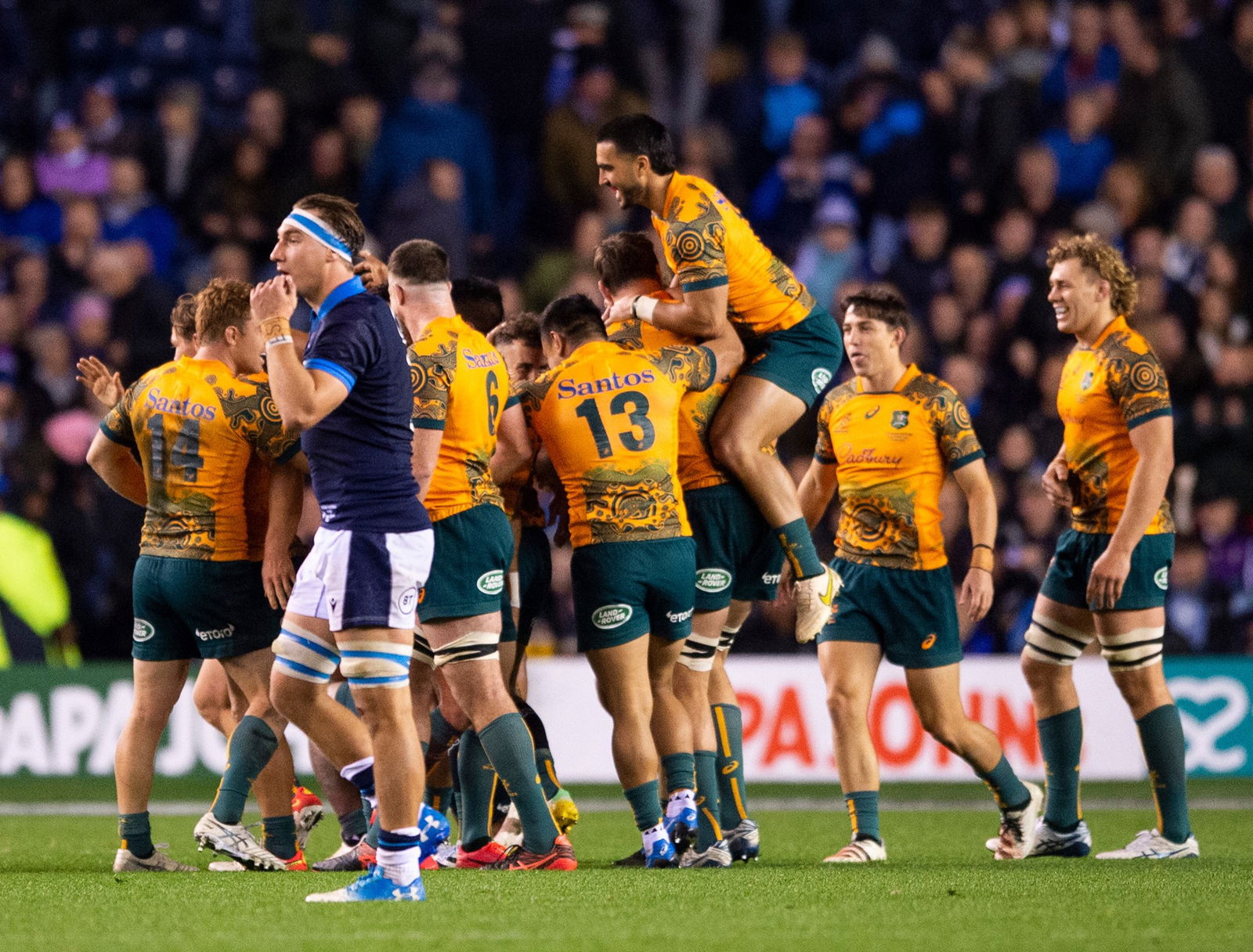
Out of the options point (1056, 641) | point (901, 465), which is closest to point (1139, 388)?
point (901, 465)

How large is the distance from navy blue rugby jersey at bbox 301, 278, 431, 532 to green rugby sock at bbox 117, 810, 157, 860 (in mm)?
2293

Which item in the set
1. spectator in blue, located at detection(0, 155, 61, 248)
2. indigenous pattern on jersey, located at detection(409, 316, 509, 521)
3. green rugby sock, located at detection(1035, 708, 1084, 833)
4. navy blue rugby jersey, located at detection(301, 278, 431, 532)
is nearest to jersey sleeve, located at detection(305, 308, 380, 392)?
navy blue rugby jersey, located at detection(301, 278, 431, 532)

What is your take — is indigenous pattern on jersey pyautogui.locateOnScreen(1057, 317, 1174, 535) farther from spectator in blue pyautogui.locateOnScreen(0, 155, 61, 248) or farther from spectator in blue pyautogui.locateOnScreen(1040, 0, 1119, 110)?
spectator in blue pyautogui.locateOnScreen(0, 155, 61, 248)

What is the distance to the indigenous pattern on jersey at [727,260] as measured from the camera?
7797mm

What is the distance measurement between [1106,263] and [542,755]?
356 cm

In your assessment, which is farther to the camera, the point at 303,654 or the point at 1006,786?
the point at 1006,786

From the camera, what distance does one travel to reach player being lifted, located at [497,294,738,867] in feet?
24.8

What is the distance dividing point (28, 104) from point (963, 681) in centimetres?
1020

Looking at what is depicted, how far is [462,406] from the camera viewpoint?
7.49 m

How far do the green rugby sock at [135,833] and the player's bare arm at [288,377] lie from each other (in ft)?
8.51

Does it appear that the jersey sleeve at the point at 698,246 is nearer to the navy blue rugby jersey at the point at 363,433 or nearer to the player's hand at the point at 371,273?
the player's hand at the point at 371,273

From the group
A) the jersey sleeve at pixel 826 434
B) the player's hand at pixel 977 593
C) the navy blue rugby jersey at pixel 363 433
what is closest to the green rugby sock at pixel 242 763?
the navy blue rugby jersey at pixel 363 433

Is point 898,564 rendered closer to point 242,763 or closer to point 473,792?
point 473,792

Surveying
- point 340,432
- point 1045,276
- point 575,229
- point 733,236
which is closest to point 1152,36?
point 1045,276
